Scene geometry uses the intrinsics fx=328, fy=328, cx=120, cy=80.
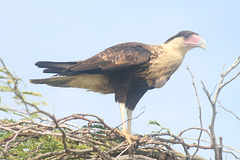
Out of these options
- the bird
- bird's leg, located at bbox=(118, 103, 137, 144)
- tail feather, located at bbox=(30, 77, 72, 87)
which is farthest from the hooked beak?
tail feather, located at bbox=(30, 77, 72, 87)

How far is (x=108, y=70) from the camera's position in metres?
4.77

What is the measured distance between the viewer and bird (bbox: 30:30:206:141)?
4.80 meters

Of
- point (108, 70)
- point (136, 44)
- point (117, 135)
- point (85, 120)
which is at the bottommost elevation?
point (117, 135)

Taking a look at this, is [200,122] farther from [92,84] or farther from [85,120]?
[92,84]

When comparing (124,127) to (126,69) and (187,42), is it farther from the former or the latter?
(187,42)

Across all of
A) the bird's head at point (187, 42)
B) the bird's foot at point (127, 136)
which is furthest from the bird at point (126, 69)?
the bird's foot at point (127, 136)

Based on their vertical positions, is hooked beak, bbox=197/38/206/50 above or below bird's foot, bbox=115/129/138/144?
above

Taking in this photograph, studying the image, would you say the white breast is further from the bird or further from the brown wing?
the brown wing

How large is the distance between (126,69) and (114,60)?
223 millimetres

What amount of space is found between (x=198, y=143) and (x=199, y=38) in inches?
87.1

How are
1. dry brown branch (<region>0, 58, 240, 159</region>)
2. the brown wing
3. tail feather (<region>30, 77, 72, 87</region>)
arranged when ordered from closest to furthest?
dry brown branch (<region>0, 58, 240, 159</region>) < the brown wing < tail feather (<region>30, 77, 72, 87</region>)

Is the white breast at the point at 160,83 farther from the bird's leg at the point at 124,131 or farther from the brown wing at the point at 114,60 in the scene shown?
the bird's leg at the point at 124,131

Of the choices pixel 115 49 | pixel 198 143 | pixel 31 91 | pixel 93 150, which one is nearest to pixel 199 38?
pixel 115 49

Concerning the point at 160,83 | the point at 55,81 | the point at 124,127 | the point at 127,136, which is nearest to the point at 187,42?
the point at 160,83
